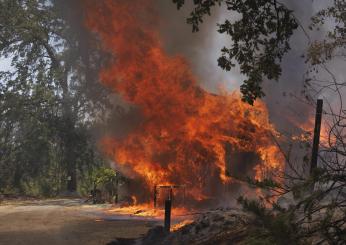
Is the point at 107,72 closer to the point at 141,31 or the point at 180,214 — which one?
the point at 141,31

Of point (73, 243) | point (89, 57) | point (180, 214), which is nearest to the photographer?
point (73, 243)

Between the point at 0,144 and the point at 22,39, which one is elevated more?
the point at 22,39

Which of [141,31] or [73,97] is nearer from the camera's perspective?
[141,31]

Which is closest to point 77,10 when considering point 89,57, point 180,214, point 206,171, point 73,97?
point 89,57

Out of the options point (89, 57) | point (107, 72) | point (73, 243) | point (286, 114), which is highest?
point (89, 57)

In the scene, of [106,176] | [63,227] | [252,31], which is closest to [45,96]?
[106,176]

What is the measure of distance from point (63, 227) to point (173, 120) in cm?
756

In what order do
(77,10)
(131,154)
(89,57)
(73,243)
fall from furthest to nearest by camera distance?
1. (89,57)
2. (77,10)
3. (131,154)
4. (73,243)

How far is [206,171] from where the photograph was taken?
68.4ft

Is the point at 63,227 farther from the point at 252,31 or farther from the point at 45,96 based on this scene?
the point at 45,96

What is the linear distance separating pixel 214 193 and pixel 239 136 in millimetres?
2718

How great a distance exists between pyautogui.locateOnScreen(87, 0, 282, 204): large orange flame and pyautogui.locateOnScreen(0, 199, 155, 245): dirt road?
3.93 meters

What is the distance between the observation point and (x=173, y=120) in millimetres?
20406

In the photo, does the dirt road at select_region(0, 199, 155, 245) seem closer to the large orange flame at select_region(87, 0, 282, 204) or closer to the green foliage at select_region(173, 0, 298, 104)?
the large orange flame at select_region(87, 0, 282, 204)
